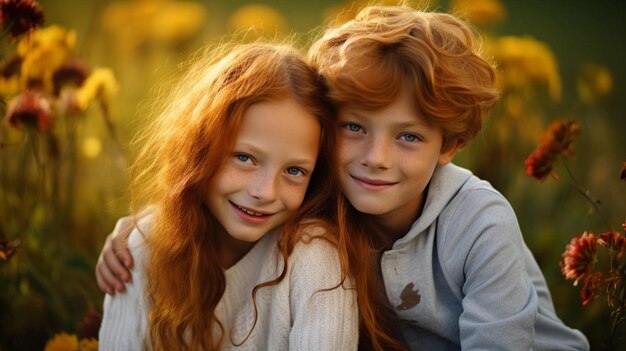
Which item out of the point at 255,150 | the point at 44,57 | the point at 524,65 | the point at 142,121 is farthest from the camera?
the point at 142,121

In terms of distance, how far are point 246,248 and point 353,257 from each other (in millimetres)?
318

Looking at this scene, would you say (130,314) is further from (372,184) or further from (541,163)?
(541,163)

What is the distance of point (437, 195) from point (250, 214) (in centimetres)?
49

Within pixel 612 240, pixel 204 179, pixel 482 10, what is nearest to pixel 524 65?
pixel 482 10

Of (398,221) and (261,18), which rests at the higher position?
(261,18)

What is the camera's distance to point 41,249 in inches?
97.7

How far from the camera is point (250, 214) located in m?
1.88

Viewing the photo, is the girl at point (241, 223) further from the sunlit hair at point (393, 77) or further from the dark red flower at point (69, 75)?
the dark red flower at point (69, 75)

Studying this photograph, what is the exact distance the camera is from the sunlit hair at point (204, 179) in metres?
1.83

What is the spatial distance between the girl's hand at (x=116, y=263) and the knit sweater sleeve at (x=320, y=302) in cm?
46

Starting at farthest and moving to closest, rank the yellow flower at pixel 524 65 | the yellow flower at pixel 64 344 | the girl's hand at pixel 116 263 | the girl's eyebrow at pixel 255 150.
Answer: the yellow flower at pixel 524 65 < the yellow flower at pixel 64 344 < the girl's hand at pixel 116 263 < the girl's eyebrow at pixel 255 150

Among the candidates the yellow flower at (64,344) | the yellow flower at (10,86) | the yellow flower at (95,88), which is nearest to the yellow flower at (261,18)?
the yellow flower at (95,88)

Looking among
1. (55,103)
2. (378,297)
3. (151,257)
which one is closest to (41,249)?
(55,103)

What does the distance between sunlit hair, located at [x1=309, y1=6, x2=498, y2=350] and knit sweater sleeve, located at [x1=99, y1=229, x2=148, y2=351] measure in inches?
21.7
